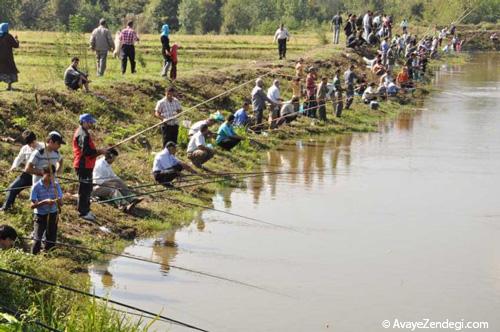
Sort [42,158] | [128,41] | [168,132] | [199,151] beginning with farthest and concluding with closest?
1. [128,41]
2. [168,132]
3. [199,151]
4. [42,158]

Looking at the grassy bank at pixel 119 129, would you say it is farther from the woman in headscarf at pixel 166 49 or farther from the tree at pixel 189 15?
the tree at pixel 189 15

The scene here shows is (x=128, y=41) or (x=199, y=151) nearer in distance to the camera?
(x=199, y=151)

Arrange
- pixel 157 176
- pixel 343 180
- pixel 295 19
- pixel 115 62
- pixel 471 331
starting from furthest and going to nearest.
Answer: pixel 295 19 < pixel 115 62 < pixel 343 180 < pixel 157 176 < pixel 471 331

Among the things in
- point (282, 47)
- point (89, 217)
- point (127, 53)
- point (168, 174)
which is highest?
point (127, 53)

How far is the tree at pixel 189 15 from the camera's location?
45.1 m

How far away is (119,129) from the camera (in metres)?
16.9

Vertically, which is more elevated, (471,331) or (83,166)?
(83,166)

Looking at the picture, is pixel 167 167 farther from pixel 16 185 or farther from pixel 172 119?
pixel 16 185

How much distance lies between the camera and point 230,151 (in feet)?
57.0

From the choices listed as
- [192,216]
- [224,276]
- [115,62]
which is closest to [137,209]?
[192,216]

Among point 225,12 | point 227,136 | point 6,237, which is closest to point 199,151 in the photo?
point 227,136

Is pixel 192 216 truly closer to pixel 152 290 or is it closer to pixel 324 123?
pixel 152 290

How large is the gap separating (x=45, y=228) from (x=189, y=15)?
3596 cm

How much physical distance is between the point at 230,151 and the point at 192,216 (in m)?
4.28
